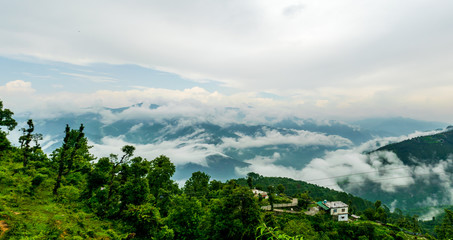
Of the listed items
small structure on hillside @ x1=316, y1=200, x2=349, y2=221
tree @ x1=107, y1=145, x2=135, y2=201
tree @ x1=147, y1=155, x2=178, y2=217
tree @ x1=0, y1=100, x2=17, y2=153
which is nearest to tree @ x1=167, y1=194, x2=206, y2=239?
tree @ x1=147, y1=155, x2=178, y2=217

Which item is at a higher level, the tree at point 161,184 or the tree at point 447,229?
the tree at point 161,184

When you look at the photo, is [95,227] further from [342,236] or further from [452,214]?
[452,214]

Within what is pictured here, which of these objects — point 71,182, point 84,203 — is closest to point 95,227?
point 84,203

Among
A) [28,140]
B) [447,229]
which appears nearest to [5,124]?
[28,140]

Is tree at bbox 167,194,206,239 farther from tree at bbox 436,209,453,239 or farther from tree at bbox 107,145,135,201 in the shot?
tree at bbox 436,209,453,239

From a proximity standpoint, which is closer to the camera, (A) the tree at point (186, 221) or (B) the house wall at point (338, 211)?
(A) the tree at point (186, 221)

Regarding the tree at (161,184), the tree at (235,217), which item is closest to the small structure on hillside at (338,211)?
the tree at (161,184)

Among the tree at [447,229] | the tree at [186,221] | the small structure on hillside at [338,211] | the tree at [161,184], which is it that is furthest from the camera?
the small structure on hillside at [338,211]

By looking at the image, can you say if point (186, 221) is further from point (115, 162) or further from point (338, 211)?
point (338, 211)

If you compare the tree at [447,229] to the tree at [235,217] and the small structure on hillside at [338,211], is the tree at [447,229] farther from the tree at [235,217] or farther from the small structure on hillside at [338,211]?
the tree at [235,217]
